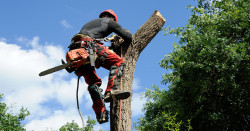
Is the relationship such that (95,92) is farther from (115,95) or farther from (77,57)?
(77,57)

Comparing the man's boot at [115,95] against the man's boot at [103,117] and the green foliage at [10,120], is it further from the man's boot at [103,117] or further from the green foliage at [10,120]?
the green foliage at [10,120]

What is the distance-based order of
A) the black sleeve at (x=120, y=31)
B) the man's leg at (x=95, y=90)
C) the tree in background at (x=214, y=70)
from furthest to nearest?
1. the tree in background at (x=214, y=70)
2. the black sleeve at (x=120, y=31)
3. the man's leg at (x=95, y=90)

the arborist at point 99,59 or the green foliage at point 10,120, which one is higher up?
the green foliage at point 10,120

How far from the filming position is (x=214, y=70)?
40.7 ft

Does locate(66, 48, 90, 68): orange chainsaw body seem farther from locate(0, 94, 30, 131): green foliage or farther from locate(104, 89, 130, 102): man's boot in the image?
locate(0, 94, 30, 131): green foliage

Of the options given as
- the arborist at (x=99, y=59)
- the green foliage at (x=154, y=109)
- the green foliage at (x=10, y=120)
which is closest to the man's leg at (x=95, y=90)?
the arborist at (x=99, y=59)

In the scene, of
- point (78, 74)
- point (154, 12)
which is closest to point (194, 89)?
point (154, 12)

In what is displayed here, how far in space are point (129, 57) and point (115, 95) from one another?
1000 mm

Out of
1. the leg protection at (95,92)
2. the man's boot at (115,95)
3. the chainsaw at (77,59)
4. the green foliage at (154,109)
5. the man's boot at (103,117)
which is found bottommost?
the man's boot at (103,117)

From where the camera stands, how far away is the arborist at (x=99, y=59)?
183 inches

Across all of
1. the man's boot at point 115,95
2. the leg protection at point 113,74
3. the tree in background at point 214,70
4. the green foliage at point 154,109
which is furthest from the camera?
the green foliage at point 154,109

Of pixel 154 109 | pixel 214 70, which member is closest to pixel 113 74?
pixel 214 70

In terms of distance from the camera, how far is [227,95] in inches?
512

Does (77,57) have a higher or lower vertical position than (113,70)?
higher
